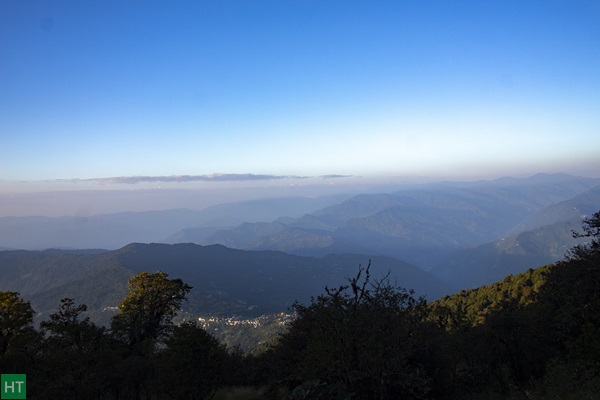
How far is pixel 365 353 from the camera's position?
1288 centimetres

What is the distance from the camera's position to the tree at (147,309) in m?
33.7

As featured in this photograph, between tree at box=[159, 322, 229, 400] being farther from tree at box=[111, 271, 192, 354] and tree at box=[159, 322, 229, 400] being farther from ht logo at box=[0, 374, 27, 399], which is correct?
tree at box=[111, 271, 192, 354]

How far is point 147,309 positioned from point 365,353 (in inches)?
1191

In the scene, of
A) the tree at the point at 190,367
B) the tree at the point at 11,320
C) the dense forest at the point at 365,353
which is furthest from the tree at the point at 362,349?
the tree at the point at 11,320

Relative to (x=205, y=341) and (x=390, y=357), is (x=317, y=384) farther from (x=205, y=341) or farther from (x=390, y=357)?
(x=205, y=341)

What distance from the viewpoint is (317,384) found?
1402 cm

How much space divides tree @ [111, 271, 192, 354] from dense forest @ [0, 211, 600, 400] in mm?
1891

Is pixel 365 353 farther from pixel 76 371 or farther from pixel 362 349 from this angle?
pixel 76 371

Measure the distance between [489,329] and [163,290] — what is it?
31.6 m

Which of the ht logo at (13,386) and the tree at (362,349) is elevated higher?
the tree at (362,349)

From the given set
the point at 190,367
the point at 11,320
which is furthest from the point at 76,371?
the point at 11,320

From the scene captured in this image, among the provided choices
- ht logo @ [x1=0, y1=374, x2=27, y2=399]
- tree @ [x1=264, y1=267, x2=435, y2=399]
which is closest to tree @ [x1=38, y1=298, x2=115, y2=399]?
ht logo @ [x1=0, y1=374, x2=27, y2=399]

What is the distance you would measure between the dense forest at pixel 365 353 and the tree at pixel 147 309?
1.89 metres

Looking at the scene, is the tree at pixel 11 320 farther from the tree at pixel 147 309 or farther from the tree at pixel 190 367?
the tree at pixel 190 367
